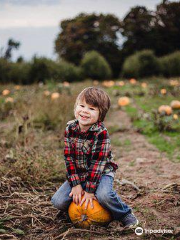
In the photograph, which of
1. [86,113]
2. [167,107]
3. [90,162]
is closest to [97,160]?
[90,162]

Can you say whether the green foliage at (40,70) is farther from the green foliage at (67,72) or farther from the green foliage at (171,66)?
the green foliage at (171,66)

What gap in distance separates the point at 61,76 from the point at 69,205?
13025 millimetres

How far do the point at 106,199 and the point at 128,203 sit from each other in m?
0.55

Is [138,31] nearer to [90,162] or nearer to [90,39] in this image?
[90,39]

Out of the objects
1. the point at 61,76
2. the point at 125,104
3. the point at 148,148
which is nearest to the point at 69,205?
the point at 148,148

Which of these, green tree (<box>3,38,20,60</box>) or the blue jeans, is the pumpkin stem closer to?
the blue jeans

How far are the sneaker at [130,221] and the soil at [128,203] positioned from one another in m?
0.05

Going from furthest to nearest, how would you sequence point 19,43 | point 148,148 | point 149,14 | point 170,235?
point 149,14
point 19,43
point 148,148
point 170,235

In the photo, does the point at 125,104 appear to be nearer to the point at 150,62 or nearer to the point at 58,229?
the point at 58,229

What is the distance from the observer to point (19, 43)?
19375 mm

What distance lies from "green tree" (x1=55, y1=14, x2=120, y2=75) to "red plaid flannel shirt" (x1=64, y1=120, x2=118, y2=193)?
22.9 metres

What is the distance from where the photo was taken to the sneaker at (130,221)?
2211mm

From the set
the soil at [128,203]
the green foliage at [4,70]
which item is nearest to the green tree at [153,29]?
the green foliage at [4,70]

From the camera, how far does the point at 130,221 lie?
2236 mm
